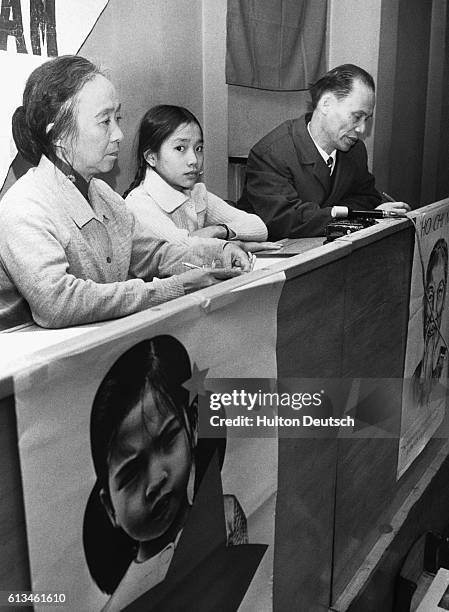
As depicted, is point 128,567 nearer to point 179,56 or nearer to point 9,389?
point 9,389

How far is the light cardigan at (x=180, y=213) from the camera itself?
2.40 meters

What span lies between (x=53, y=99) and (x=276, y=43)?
A: 2214mm

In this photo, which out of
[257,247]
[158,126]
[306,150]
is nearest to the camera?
[257,247]

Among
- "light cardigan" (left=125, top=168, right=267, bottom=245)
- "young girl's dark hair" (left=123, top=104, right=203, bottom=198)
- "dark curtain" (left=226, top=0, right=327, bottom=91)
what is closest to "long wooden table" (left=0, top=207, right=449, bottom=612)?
"light cardigan" (left=125, top=168, right=267, bottom=245)

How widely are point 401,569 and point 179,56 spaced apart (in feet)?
7.95

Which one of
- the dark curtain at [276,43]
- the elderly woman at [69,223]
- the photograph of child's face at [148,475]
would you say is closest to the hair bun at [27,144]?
the elderly woman at [69,223]

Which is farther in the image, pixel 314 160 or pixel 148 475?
pixel 314 160

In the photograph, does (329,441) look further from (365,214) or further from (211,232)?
(211,232)

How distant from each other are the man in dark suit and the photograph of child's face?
1.76 metres

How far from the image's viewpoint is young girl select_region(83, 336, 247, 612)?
847mm

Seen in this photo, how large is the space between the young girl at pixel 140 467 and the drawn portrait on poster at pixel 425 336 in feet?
3.76

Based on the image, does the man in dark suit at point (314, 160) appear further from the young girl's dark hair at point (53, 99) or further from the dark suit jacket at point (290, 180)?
the young girl's dark hair at point (53, 99)

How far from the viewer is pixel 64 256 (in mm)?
1470

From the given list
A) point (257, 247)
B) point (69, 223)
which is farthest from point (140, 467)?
point (257, 247)
